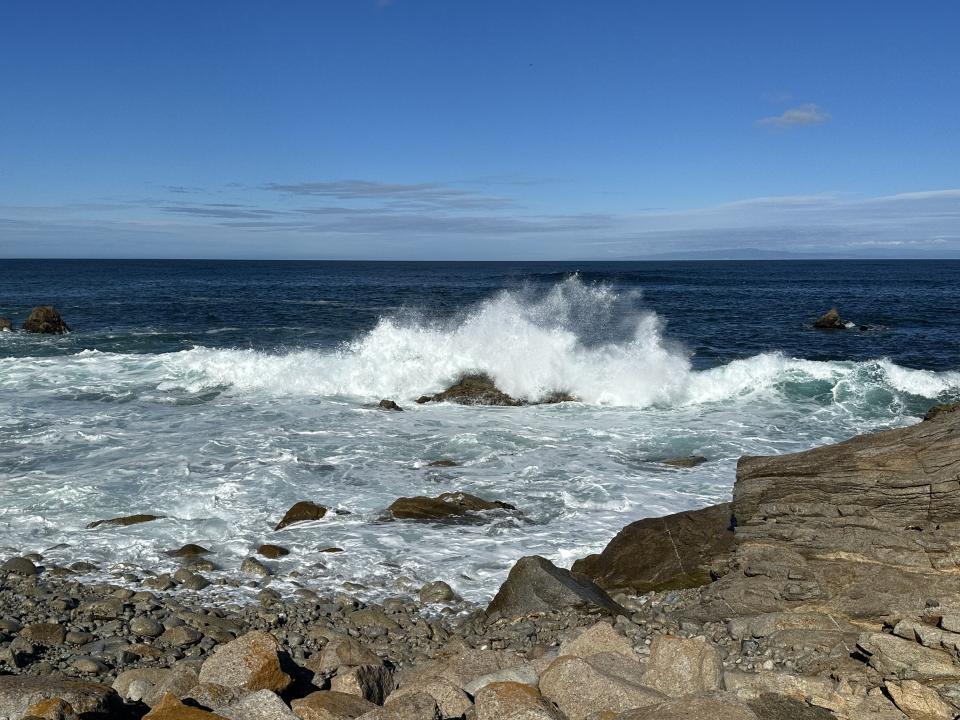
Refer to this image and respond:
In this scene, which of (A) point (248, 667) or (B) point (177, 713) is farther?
(A) point (248, 667)

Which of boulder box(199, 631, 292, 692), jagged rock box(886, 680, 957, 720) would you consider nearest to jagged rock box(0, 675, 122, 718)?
boulder box(199, 631, 292, 692)

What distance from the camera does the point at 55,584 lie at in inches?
288

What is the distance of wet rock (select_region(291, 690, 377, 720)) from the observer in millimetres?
4551

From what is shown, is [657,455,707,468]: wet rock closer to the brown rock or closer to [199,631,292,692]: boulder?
[199,631,292,692]: boulder

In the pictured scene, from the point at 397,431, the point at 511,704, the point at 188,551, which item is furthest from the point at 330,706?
the point at 397,431

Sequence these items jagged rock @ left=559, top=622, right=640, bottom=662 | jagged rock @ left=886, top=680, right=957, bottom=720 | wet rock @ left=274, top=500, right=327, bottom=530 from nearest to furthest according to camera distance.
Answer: jagged rock @ left=886, top=680, right=957, bottom=720 → jagged rock @ left=559, top=622, right=640, bottom=662 → wet rock @ left=274, top=500, right=327, bottom=530

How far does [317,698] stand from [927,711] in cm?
359

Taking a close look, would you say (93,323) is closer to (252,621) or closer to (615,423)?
(615,423)

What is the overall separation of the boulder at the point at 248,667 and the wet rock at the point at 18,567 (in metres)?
3.49

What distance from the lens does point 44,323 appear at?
28344 millimetres

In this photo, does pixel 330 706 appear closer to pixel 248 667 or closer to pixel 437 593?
pixel 248 667

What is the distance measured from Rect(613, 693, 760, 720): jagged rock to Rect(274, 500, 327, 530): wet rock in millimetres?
5991

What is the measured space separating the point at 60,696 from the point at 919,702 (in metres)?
5.00

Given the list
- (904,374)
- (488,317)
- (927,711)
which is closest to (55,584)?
(927,711)
